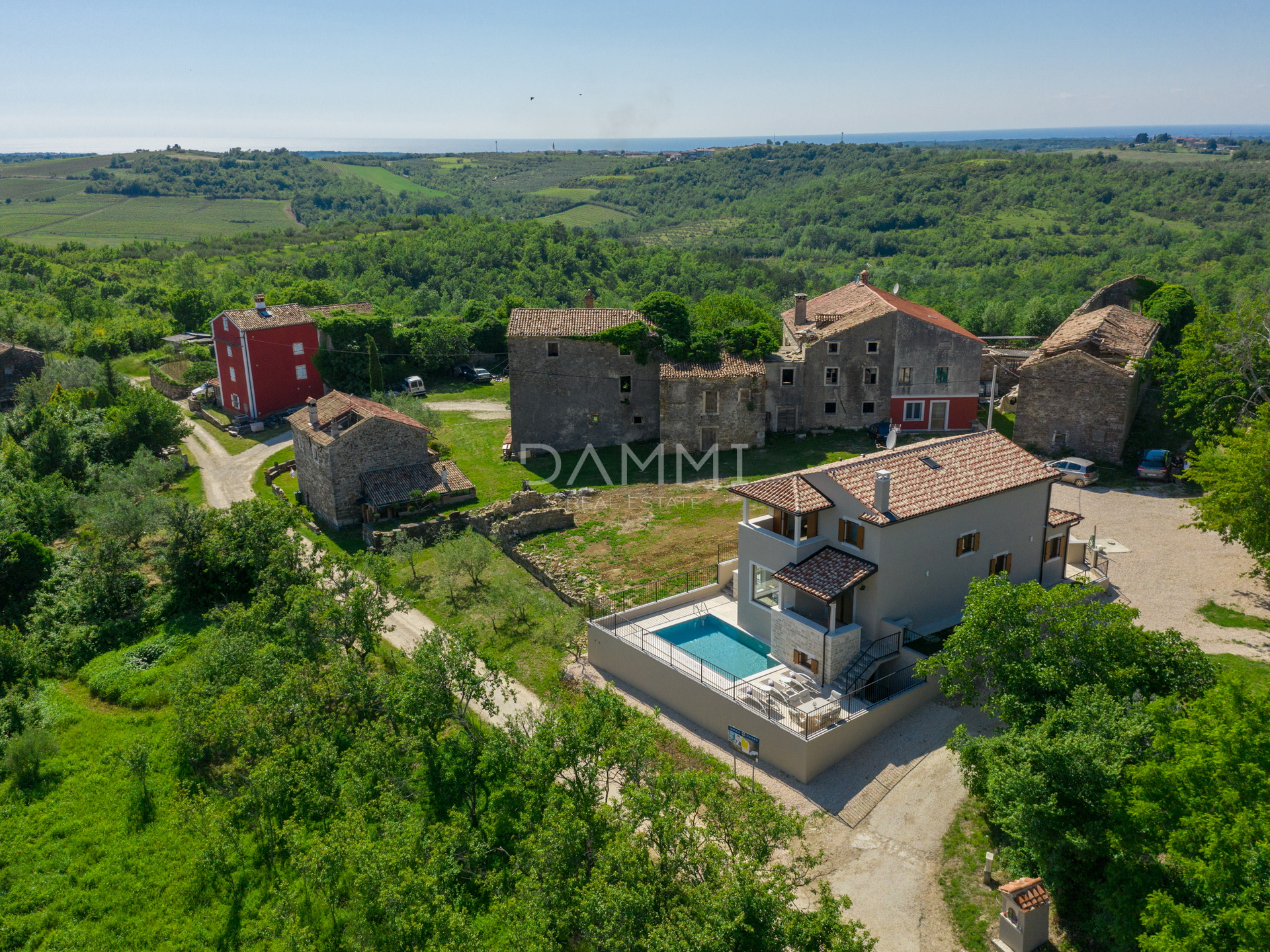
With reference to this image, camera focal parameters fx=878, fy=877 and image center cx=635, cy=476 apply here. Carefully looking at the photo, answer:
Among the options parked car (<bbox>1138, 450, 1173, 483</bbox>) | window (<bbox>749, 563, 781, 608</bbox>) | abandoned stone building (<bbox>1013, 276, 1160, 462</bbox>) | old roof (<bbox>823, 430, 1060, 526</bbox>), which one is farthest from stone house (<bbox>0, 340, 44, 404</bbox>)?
parked car (<bbox>1138, 450, 1173, 483</bbox>)

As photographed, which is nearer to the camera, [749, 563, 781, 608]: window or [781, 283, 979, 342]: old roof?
[749, 563, 781, 608]: window

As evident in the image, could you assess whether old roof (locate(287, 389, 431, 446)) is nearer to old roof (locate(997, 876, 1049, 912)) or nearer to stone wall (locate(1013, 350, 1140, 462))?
stone wall (locate(1013, 350, 1140, 462))

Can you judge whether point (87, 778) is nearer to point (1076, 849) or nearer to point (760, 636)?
point (760, 636)

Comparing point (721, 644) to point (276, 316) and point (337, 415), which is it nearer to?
point (337, 415)

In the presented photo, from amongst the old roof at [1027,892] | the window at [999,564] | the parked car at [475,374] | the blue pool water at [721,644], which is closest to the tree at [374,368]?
the parked car at [475,374]

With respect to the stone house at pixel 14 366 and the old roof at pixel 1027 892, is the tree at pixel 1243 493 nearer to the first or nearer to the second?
the old roof at pixel 1027 892

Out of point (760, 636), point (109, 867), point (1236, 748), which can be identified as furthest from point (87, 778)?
point (1236, 748)
